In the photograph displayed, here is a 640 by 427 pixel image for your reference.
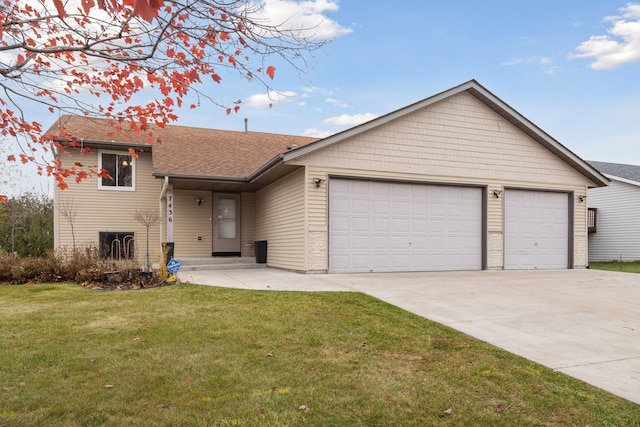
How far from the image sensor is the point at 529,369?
170 inches

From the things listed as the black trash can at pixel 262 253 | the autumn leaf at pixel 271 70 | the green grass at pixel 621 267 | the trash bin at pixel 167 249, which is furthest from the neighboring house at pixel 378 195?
the autumn leaf at pixel 271 70

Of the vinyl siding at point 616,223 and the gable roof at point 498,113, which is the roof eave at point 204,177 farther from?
the vinyl siding at point 616,223

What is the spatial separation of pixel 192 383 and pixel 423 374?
2.05 metres

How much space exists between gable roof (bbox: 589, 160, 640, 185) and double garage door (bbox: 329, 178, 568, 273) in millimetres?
10346

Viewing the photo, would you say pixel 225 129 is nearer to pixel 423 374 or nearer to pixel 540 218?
pixel 540 218

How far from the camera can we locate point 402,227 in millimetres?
12773

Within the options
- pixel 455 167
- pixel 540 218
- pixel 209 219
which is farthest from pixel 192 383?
pixel 540 218

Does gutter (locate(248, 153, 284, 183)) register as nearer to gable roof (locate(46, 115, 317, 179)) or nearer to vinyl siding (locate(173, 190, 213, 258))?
gable roof (locate(46, 115, 317, 179))

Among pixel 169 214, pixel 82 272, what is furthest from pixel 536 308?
pixel 169 214

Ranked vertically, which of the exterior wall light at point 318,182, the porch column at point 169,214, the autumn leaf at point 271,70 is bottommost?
the porch column at point 169,214

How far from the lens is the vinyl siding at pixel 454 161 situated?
11852 mm

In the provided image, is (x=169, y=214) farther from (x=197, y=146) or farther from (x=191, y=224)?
(x=197, y=146)

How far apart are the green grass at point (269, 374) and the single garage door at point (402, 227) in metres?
5.53

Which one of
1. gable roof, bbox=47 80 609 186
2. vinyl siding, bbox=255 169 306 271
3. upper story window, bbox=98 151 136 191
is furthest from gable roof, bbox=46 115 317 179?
vinyl siding, bbox=255 169 306 271
